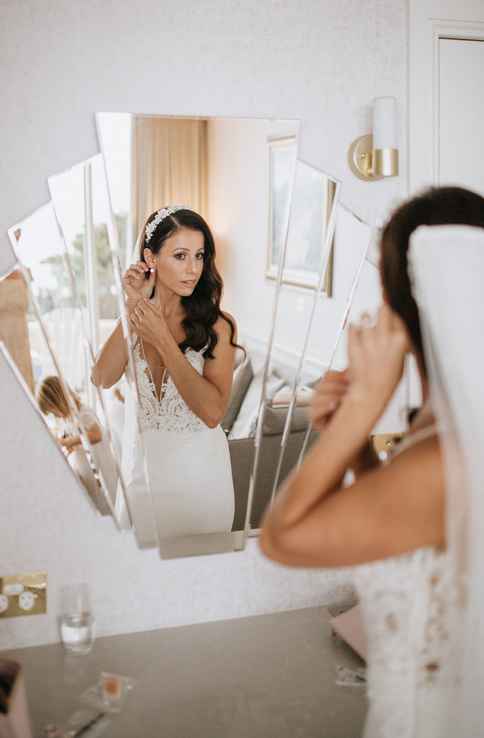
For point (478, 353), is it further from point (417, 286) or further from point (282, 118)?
point (282, 118)

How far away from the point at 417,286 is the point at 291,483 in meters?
0.33

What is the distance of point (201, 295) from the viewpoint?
1681mm

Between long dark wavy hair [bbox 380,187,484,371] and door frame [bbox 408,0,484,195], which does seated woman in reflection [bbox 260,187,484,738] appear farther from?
door frame [bbox 408,0,484,195]

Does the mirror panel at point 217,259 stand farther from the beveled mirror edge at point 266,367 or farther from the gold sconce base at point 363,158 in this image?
the gold sconce base at point 363,158

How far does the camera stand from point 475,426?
1037 mm

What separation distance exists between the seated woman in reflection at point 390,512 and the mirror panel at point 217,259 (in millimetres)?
549

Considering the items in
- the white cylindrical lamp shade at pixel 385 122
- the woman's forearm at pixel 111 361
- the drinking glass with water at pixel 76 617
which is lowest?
the drinking glass with water at pixel 76 617

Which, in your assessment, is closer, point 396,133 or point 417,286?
point 417,286

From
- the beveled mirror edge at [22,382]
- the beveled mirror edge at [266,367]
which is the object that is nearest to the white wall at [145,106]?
the beveled mirror edge at [22,382]

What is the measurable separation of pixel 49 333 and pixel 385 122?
89 cm

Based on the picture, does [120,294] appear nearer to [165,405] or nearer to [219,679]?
[165,405]

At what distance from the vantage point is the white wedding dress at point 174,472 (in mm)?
1693

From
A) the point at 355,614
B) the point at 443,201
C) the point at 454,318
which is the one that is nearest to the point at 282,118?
the point at 443,201

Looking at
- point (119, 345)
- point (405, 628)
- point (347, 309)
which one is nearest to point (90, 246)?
point (119, 345)
